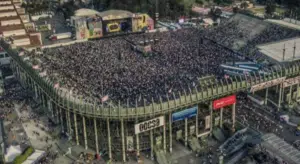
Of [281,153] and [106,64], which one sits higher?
[106,64]

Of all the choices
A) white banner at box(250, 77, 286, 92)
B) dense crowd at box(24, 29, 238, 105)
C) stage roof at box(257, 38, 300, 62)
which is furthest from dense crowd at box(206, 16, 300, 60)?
white banner at box(250, 77, 286, 92)

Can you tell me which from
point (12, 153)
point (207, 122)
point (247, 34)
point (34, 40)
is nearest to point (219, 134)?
point (207, 122)

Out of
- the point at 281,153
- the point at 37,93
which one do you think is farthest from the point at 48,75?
the point at 281,153

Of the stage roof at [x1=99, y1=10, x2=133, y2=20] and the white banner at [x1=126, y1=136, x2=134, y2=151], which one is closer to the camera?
the white banner at [x1=126, y1=136, x2=134, y2=151]

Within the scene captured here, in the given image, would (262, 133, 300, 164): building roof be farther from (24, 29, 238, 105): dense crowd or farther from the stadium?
(24, 29, 238, 105): dense crowd

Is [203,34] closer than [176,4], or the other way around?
[203,34]

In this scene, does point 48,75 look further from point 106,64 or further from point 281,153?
point 281,153

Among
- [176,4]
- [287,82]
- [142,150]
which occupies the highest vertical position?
[176,4]

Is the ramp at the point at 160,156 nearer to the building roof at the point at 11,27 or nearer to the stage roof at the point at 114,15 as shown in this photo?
the stage roof at the point at 114,15
